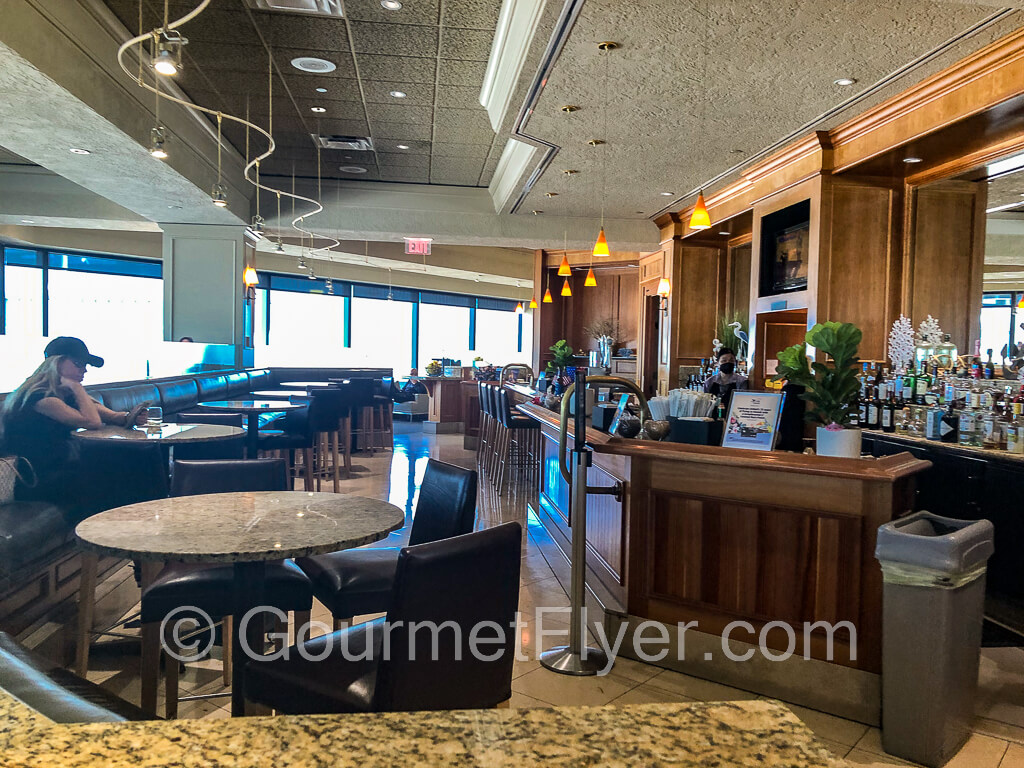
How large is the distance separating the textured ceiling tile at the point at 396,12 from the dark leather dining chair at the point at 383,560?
11.0ft

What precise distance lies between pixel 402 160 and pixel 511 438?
11.7 ft

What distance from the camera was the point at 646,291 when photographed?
446 inches

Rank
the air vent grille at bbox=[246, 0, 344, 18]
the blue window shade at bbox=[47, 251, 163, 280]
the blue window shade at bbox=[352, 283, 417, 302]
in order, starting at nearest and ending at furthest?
the air vent grille at bbox=[246, 0, 344, 18] → the blue window shade at bbox=[47, 251, 163, 280] → the blue window shade at bbox=[352, 283, 417, 302]

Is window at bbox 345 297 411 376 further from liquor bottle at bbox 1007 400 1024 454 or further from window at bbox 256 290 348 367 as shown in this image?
liquor bottle at bbox 1007 400 1024 454

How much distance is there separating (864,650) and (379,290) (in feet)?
43.5

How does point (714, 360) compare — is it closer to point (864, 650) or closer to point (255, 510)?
point (864, 650)

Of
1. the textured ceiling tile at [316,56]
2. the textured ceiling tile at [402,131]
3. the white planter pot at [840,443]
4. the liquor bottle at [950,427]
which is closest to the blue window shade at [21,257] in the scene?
the textured ceiling tile at [402,131]

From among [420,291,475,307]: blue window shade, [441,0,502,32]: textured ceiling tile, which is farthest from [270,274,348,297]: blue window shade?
[441,0,502,32]: textured ceiling tile

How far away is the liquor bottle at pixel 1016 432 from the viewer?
12.3 feet

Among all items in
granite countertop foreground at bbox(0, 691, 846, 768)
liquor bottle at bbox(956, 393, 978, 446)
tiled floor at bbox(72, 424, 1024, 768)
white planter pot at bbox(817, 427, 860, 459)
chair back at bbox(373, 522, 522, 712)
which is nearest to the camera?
granite countertop foreground at bbox(0, 691, 846, 768)

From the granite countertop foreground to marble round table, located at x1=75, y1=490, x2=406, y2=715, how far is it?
4.27 feet

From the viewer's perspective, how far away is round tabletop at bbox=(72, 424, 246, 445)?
386 cm

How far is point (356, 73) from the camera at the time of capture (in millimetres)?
5953

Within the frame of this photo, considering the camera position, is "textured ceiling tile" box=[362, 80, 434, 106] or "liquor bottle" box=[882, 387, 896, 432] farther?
"textured ceiling tile" box=[362, 80, 434, 106]
